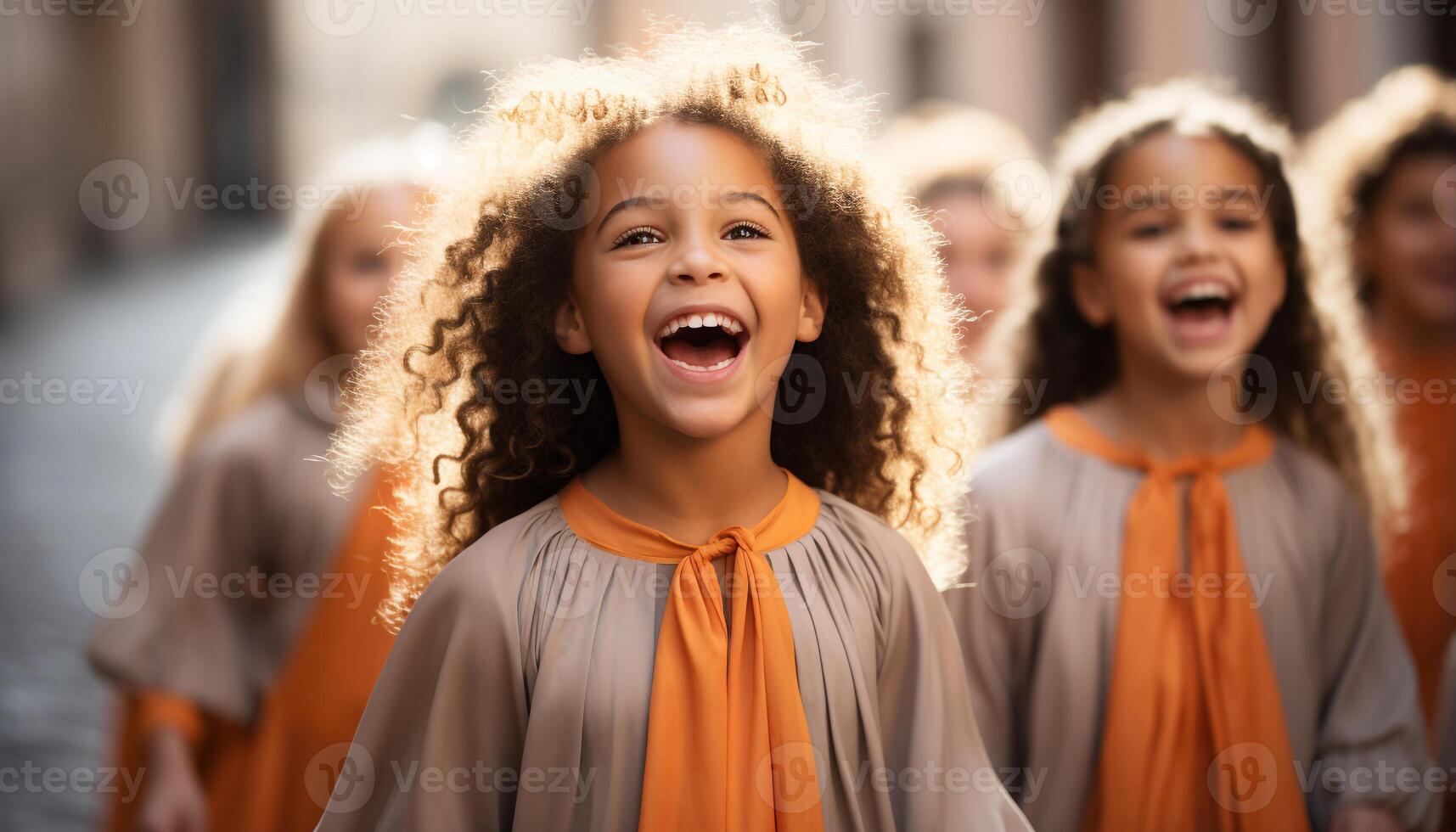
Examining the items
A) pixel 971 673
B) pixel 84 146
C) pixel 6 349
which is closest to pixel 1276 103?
pixel 971 673

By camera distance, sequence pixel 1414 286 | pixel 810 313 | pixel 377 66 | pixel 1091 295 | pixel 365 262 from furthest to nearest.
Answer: pixel 377 66, pixel 1414 286, pixel 365 262, pixel 1091 295, pixel 810 313

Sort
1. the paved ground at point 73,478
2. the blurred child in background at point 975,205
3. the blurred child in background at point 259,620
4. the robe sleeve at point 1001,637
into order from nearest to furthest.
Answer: the robe sleeve at point 1001,637
the blurred child in background at point 259,620
the blurred child in background at point 975,205
the paved ground at point 73,478

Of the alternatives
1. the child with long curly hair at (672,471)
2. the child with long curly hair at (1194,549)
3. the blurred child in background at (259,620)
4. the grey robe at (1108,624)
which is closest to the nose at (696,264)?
the child with long curly hair at (672,471)

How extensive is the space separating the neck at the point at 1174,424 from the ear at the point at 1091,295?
0.14m

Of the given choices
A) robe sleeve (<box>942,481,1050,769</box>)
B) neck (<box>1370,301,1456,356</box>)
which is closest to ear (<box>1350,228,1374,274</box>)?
neck (<box>1370,301,1456,356</box>)

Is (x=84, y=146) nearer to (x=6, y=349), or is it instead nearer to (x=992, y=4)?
(x=6, y=349)

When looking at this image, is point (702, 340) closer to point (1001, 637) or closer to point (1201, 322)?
point (1001, 637)

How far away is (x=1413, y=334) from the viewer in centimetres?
332

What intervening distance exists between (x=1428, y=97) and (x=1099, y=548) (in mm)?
1951

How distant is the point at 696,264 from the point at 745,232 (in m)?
0.12

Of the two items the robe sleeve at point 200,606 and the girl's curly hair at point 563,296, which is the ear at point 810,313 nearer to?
the girl's curly hair at point 563,296

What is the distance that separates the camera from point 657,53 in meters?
1.84

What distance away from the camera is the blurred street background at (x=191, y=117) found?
6.59 meters

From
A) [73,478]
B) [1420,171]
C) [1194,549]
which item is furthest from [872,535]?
[73,478]
